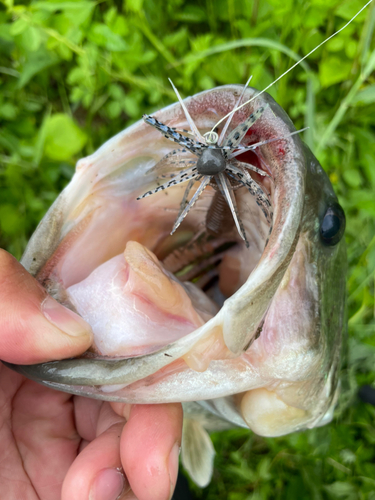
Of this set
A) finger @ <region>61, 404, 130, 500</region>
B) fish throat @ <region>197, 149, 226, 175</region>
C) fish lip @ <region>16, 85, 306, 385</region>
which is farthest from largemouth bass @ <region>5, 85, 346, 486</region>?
finger @ <region>61, 404, 130, 500</region>

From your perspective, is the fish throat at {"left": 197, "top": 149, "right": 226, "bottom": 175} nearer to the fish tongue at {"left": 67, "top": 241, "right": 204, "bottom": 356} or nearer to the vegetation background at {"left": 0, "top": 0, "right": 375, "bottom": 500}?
the fish tongue at {"left": 67, "top": 241, "right": 204, "bottom": 356}

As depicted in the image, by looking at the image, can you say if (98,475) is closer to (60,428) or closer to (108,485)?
(108,485)

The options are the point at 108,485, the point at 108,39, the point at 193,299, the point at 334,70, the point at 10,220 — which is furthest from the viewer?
the point at 10,220

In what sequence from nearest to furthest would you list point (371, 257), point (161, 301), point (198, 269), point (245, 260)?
point (161, 301)
point (245, 260)
point (198, 269)
point (371, 257)

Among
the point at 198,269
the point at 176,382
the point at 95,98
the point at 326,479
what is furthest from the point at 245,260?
the point at 326,479

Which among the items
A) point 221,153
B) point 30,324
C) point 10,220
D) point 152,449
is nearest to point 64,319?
point 30,324

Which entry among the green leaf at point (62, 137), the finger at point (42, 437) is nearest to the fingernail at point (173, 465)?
the finger at point (42, 437)

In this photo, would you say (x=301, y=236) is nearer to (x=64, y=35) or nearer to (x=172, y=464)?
(x=172, y=464)
